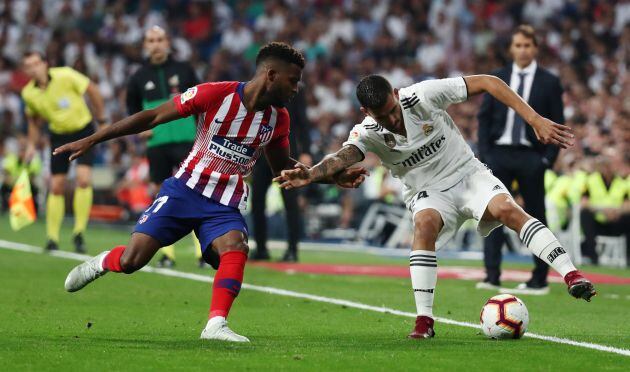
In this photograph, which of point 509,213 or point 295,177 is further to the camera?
point 509,213

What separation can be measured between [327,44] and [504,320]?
Answer: 20.9 m

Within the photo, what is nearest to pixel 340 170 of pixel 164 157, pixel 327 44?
pixel 164 157

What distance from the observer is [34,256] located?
14.6 metres

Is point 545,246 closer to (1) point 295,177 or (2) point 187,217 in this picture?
(1) point 295,177

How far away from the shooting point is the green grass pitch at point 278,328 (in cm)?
625

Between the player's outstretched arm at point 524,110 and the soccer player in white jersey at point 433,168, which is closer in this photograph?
the player's outstretched arm at point 524,110

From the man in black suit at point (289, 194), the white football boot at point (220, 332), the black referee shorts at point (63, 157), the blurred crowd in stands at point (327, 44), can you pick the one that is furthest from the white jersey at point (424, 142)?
the blurred crowd in stands at point (327, 44)

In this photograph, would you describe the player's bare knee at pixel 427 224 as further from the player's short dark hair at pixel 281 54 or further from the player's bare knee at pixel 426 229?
the player's short dark hair at pixel 281 54

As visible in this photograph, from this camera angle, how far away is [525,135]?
1121cm

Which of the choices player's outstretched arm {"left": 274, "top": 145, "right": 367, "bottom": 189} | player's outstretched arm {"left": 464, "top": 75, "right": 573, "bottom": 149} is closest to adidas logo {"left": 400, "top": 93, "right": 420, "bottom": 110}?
player's outstretched arm {"left": 464, "top": 75, "right": 573, "bottom": 149}

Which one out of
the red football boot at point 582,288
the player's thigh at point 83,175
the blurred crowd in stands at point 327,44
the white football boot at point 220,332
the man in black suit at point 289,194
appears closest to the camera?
the white football boot at point 220,332

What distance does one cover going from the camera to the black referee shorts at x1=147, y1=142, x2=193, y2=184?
1271cm

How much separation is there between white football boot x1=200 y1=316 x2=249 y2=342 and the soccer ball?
1.55 m

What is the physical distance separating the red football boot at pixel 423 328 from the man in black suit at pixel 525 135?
3933 mm
